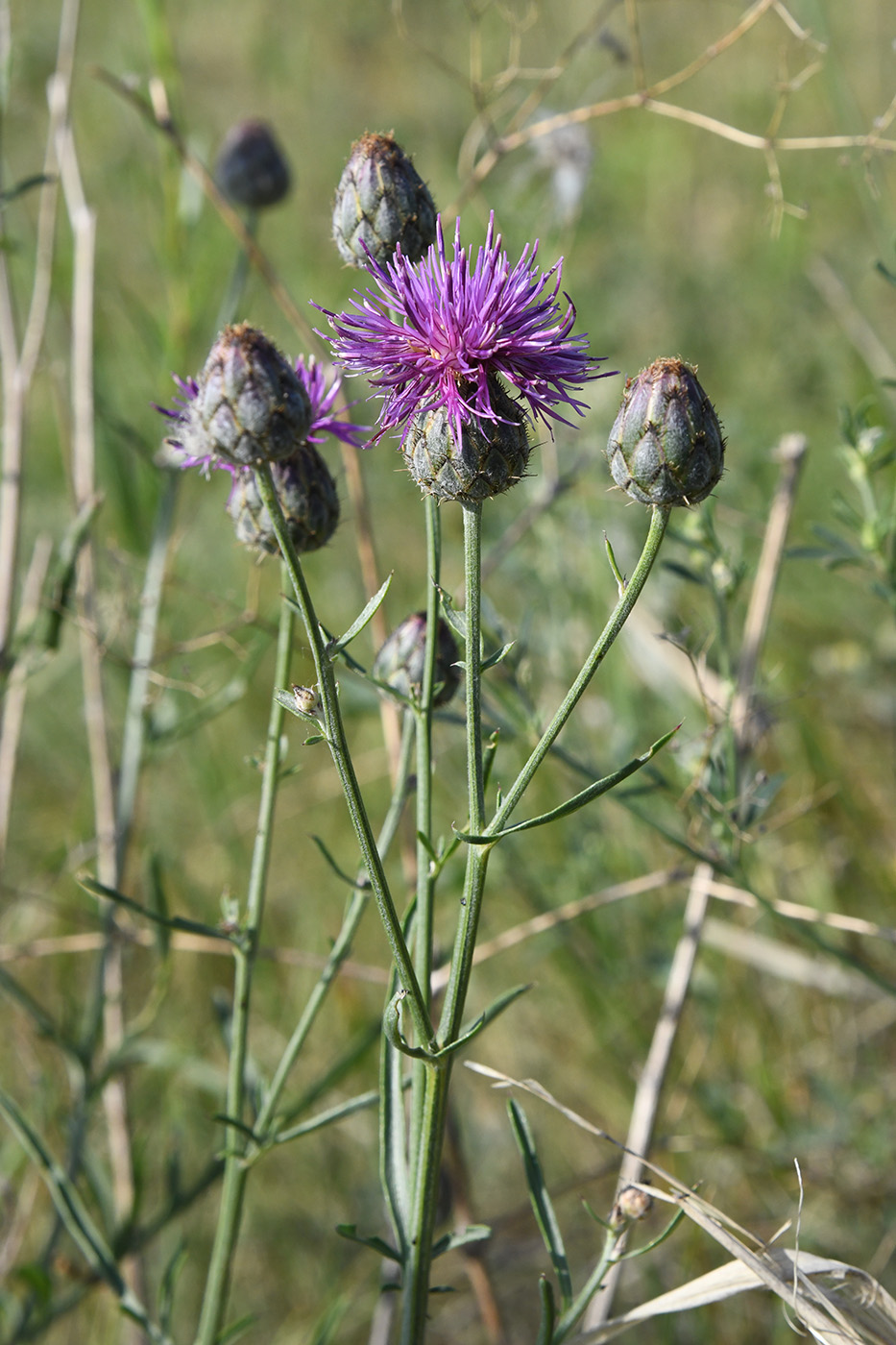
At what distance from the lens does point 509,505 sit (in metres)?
3.94

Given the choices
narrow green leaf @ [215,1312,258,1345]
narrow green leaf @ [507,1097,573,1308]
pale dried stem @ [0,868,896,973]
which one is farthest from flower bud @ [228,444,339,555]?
narrow green leaf @ [215,1312,258,1345]

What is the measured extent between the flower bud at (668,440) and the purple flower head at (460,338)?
0.22 feet

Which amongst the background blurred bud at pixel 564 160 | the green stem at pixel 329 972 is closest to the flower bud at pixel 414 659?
the green stem at pixel 329 972

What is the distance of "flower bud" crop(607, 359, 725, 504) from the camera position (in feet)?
4.34

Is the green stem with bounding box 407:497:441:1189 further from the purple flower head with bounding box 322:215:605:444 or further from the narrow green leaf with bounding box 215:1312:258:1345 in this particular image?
the narrow green leaf with bounding box 215:1312:258:1345

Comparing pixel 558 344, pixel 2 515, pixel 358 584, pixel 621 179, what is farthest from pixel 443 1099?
pixel 621 179

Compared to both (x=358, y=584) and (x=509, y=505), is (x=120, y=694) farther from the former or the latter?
(x=509, y=505)

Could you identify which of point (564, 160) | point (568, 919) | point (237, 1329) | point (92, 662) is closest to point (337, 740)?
point (237, 1329)

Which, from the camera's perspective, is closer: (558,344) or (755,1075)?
(558,344)

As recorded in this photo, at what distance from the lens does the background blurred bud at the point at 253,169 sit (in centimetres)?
272

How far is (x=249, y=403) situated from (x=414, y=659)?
54 cm

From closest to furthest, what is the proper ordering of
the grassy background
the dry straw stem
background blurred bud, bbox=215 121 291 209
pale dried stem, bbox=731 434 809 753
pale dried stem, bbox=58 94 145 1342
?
the dry straw stem < pale dried stem, bbox=731 434 809 753 < pale dried stem, bbox=58 94 145 1342 < the grassy background < background blurred bud, bbox=215 121 291 209

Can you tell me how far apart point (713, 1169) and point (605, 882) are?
2.41 feet

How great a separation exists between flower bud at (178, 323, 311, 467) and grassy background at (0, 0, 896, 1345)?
21 centimetres
